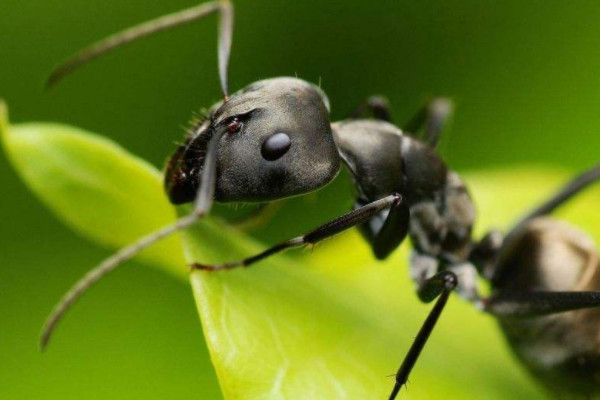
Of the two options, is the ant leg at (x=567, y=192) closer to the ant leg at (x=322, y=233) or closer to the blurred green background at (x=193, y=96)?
the blurred green background at (x=193, y=96)

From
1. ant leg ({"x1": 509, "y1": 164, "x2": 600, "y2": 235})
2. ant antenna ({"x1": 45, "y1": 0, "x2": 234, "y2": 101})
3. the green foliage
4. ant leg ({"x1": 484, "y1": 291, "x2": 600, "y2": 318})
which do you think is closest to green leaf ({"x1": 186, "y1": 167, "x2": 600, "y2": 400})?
the green foliage

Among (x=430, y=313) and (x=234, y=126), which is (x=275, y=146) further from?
(x=430, y=313)

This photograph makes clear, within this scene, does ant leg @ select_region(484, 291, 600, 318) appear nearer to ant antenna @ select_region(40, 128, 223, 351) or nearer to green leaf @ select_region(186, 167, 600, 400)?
green leaf @ select_region(186, 167, 600, 400)

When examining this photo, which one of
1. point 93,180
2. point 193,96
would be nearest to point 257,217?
point 93,180

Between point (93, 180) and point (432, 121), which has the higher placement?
point (93, 180)

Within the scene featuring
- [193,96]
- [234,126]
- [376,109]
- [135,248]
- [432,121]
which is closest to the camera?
[135,248]
